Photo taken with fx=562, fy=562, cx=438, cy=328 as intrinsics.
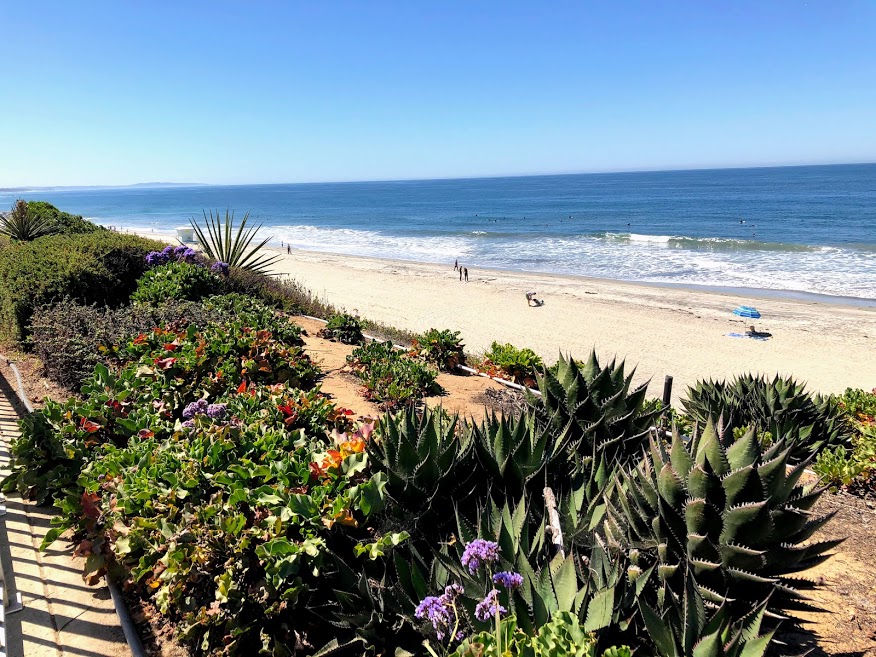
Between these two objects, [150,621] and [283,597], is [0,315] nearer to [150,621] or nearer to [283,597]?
[150,621]

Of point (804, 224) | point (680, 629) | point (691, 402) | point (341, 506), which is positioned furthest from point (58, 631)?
point (804, 224)

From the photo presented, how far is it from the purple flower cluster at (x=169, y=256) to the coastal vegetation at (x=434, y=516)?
495cm

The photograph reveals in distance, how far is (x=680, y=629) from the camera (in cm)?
210

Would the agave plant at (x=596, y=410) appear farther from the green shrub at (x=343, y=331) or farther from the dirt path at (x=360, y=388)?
the green shrub at (x=343, y=331)

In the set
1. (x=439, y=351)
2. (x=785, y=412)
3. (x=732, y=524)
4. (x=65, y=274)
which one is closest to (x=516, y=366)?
(x=439, y=351)

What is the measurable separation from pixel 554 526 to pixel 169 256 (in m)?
9.41

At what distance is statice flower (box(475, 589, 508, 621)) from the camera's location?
6.36 feet

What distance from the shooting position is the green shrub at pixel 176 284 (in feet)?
28.2

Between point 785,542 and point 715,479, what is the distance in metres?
0.43

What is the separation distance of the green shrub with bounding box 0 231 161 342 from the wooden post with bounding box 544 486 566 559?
7617 mm

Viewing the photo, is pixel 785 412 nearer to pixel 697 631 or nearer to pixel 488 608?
pixel 697 631

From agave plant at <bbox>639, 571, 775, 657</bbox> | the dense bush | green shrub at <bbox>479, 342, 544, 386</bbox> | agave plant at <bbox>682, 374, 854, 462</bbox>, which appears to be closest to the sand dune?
green shrub at <bbox>479, 342, 544, 386</bbox>

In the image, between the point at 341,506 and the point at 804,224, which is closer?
the point at 341,506

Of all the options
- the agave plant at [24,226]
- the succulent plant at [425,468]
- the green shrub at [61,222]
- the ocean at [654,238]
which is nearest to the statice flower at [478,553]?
the succulent plant at [425,468]
